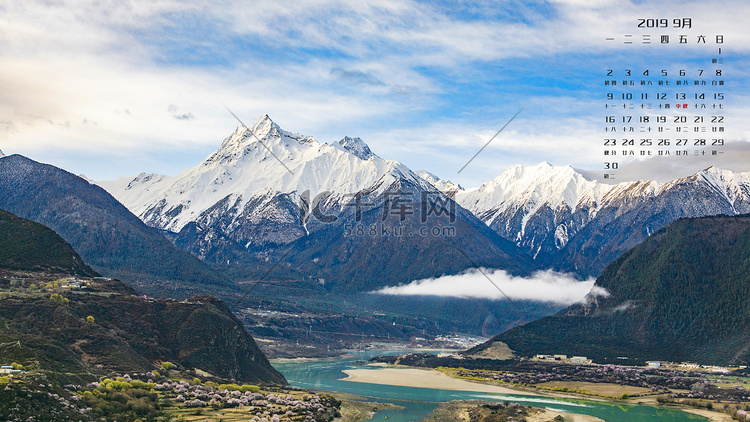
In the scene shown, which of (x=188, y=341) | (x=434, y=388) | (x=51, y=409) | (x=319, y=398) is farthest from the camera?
(x=434, y=388)

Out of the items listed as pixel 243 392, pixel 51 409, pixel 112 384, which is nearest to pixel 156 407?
pixel 112 384

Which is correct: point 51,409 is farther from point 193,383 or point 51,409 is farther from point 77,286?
point 77,286

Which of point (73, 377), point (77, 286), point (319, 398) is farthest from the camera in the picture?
point (77, 286)

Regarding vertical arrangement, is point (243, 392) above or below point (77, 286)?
below

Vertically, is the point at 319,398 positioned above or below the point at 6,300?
below

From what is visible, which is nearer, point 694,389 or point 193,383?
point 193,383

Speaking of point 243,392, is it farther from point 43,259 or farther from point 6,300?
point 43,259

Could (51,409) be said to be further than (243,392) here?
No

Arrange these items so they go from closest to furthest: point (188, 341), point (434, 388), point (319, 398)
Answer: point (319, 398), point (188, 341), point (434, 388)

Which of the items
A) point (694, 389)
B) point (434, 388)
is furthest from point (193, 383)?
point (694, 389)
